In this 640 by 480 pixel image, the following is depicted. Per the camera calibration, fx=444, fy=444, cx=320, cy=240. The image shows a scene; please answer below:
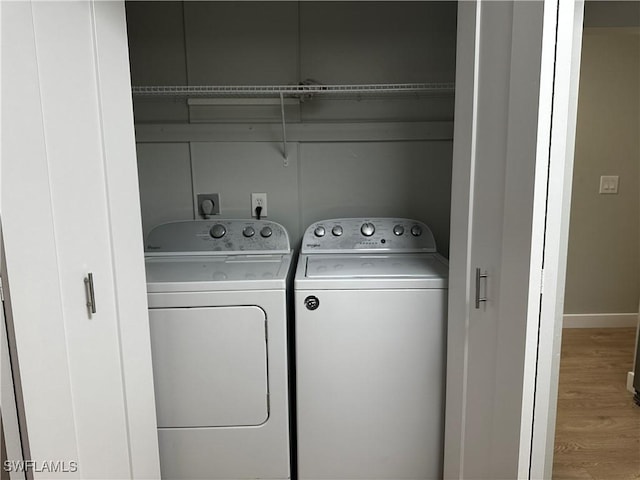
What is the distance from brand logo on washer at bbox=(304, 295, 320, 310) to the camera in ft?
5.43

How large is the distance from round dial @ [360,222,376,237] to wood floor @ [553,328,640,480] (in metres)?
1.07

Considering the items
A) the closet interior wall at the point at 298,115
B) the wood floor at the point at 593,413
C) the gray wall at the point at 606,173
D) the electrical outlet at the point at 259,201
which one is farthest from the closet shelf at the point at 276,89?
the wood floor at the point at 593,413

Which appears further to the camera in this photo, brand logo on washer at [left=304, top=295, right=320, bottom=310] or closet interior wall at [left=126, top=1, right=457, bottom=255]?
closet interior wall at [left=126, top=1, right=457, bottom=255]

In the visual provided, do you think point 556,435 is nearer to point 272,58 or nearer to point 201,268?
point 201,268

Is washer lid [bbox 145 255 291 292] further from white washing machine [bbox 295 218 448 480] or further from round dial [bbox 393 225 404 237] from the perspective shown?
round dial [bbox 393 225 404 237]

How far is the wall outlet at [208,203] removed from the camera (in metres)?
2.26

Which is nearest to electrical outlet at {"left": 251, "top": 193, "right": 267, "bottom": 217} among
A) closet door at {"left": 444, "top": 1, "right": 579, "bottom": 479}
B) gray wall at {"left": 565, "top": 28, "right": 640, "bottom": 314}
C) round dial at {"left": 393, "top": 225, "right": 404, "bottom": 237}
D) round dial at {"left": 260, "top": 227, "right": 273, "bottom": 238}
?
round dial at {"left": 260, "top": 227, "right": 273, "bottom": 238}

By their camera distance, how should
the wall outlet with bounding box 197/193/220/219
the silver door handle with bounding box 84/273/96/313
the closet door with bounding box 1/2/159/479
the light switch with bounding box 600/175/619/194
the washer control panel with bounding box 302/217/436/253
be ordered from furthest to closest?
the wall outlet with bounding box 197/193/220/219, the washer control panel with bounding box 302/217/436/253, the silver door handle with bounding box 84/273/96/313, the light switch with bounding box 600/175/619/194, the closet door with bounding box 1/2/159/479

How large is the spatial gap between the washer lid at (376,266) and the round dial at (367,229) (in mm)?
121

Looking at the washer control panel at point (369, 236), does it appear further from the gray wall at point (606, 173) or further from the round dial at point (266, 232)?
the gray wall at point (606, 173)

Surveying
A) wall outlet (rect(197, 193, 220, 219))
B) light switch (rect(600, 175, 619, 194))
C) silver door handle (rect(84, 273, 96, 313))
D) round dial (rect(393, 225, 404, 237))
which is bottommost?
silver door handle (rect(84, 273, 96, 313))

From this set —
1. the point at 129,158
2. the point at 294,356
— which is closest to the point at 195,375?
the point at 294,356

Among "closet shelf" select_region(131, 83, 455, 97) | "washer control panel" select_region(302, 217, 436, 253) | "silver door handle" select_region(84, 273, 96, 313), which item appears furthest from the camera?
"washer control panel" select_region(302, 217, 436, 253)

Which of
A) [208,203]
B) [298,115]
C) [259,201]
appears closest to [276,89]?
[298,115]
